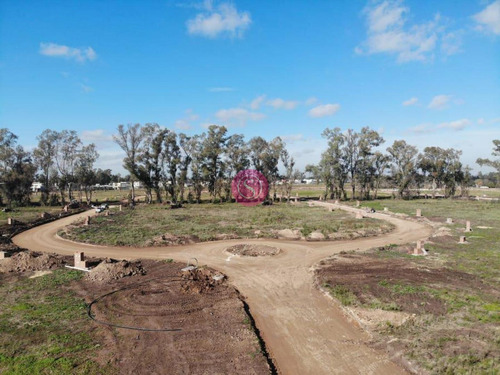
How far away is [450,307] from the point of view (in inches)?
615

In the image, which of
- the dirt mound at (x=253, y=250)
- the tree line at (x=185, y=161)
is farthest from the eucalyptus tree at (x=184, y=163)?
the dirt mound at (x=253, y=250)

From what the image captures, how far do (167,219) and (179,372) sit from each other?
127 feet

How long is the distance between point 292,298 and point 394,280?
6936mm

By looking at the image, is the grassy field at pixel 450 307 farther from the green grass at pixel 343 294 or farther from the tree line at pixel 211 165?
the tree line at pixel 211 165

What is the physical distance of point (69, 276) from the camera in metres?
21.0

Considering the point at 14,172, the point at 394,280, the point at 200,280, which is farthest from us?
the point at 14,172

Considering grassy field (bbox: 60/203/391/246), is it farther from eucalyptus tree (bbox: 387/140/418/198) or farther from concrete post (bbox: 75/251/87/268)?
eucalyptus tree (bbox: 387/140/418/198)

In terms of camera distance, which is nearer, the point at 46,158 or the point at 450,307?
the point at 450,307

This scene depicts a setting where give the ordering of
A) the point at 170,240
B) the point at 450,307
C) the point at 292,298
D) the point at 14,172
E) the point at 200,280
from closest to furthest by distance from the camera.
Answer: the point at 450,307, the point at 292,298, the point at 200,280, the point at 170,240, the point at 14,172

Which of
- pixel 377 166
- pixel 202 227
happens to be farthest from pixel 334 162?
pixel 202 227

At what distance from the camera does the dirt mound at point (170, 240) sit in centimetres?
3194

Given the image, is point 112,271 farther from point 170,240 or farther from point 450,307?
point 450,307

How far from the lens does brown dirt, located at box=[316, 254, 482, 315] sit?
53.8 feet

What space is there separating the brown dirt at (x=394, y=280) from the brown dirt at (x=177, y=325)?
7.12 meters
